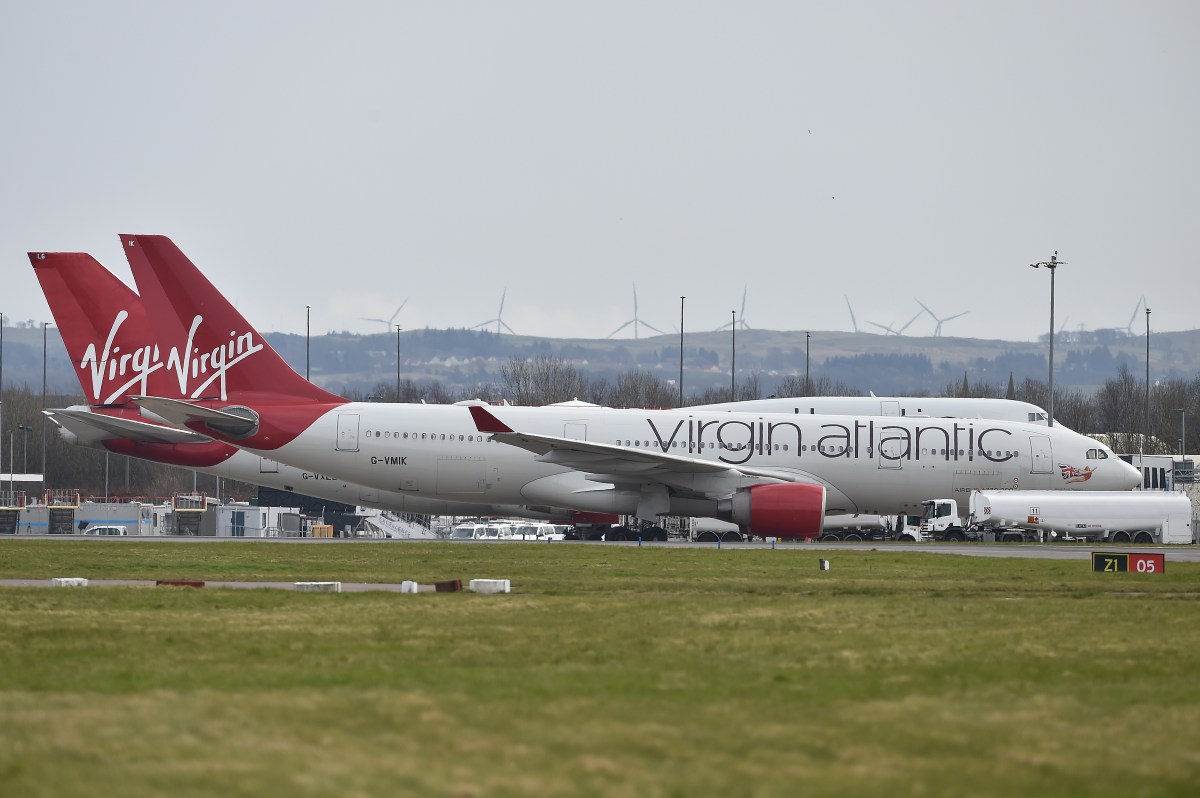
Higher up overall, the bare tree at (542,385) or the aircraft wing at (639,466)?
the bare tree at (542,385)

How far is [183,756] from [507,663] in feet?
18.2

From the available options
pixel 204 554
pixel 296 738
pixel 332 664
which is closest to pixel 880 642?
pixel 332 664

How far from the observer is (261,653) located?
15.2 metres

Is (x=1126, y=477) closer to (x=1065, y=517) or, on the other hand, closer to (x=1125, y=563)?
(x=1065, y=517)

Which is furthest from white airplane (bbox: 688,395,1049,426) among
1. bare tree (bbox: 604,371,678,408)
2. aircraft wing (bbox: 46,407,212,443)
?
bare tree (bbox: 604,371,678,408)

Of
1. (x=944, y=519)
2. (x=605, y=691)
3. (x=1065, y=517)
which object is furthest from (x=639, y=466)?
(x=605, y=691)

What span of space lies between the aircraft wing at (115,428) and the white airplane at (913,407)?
104 ft

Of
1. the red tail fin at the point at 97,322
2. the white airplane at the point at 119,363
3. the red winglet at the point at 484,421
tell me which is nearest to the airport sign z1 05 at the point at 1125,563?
the red winglet at the point at 484,421

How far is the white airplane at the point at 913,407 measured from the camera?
230 ft

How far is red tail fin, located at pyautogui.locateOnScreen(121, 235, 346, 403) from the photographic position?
43.0 metres

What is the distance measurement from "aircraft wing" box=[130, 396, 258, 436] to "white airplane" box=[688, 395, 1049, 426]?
31.3 metres

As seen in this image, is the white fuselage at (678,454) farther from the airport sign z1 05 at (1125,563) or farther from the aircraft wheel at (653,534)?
the airport sign z1 05 at (1125,563)

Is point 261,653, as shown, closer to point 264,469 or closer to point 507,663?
point 507,663

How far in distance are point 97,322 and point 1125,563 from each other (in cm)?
3043
